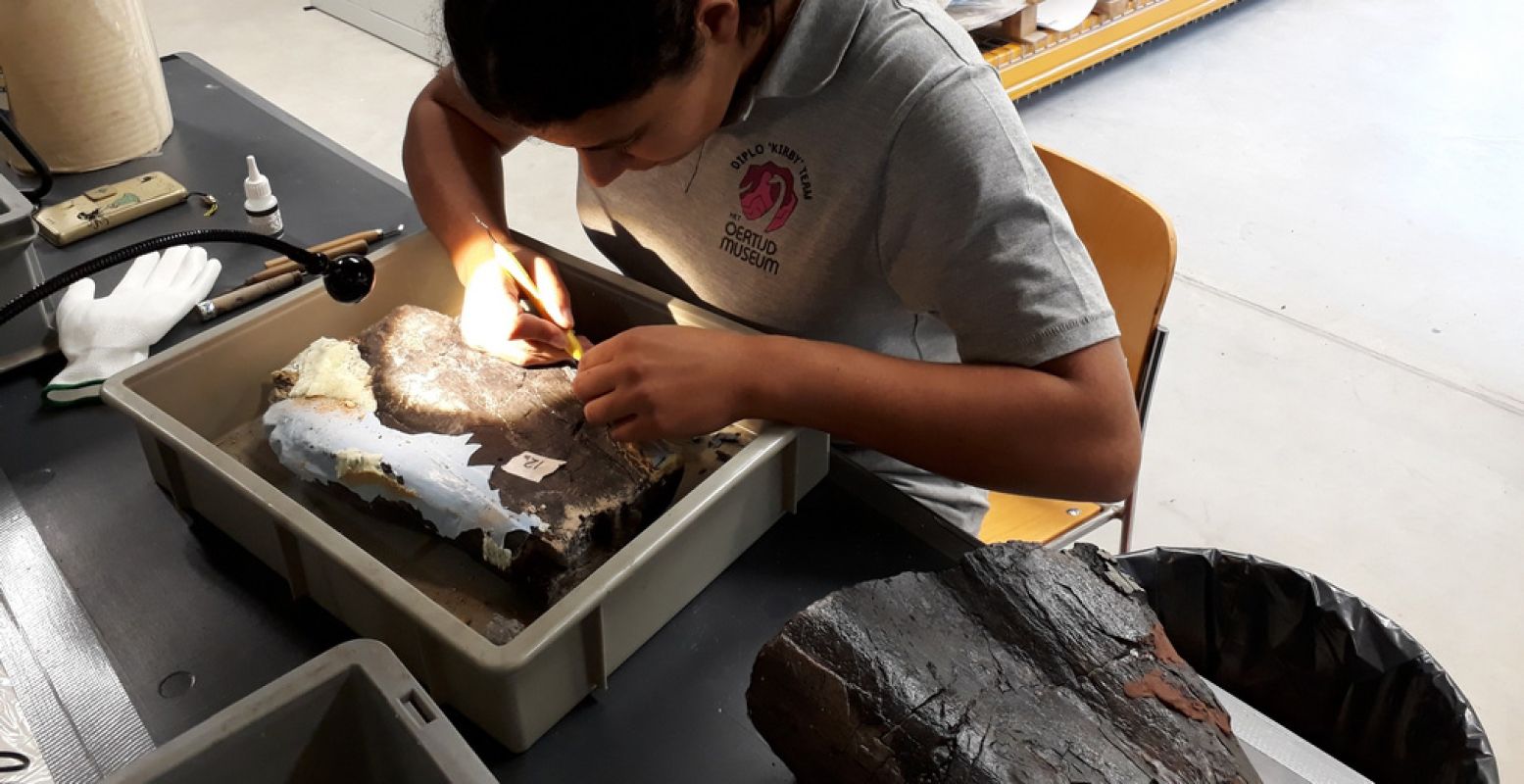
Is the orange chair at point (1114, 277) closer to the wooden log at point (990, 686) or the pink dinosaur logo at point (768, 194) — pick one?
the pink dinosaur logo at point (768, 194)

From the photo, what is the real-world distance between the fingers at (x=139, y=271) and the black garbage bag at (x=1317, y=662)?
112 centimetres

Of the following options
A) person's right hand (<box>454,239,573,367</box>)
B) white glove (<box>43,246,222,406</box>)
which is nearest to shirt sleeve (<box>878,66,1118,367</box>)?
person's right hand (<box>454,239,573,367</box>)

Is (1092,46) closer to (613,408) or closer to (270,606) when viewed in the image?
(613,408)

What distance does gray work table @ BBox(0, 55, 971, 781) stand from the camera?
0.80 m

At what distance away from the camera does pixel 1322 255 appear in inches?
106

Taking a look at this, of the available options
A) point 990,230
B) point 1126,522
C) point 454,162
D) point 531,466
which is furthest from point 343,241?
point 1126,522

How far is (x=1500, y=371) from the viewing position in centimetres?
232

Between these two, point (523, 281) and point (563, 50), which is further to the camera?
point (523, 281)

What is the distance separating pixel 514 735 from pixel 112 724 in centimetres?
30

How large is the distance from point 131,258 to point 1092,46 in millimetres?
2890

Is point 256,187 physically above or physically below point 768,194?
below

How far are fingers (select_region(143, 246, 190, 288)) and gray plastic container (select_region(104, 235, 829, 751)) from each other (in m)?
0.28

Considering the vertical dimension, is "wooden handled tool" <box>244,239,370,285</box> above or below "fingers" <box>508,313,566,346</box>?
below

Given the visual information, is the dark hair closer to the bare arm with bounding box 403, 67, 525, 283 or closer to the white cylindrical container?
the bare arm with bounding box 403, 67, 525, 283
